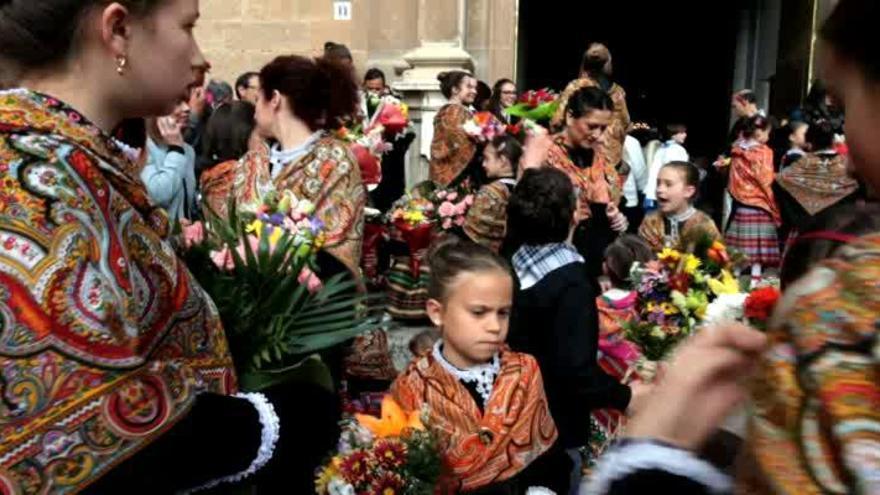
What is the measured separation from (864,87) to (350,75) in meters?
3.82

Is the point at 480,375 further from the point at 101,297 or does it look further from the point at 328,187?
the point at 101,297

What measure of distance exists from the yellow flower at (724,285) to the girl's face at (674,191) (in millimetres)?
2683

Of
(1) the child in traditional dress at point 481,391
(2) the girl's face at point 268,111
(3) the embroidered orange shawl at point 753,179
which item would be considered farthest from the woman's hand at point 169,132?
(3) the embroidered orange shawl at point 753,179

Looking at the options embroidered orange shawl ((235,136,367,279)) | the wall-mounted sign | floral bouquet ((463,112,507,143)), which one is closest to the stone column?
the wall-mounted sign

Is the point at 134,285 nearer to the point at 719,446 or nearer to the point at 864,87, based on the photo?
the point at 719,446

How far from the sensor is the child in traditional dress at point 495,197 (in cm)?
663

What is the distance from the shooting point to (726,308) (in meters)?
3.55

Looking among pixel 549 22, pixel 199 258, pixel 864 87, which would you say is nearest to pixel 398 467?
pixel 199 258

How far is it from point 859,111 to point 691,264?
2908 mm

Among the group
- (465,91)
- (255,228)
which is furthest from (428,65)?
(255,228)

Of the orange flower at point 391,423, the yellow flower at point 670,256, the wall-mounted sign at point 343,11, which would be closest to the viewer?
the orange flower at point 391,423

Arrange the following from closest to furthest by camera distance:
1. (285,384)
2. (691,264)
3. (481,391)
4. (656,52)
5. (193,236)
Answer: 1. (285,384)
2. (193,236)
3. (481,391)
4. (691,264)
5. (656,52)

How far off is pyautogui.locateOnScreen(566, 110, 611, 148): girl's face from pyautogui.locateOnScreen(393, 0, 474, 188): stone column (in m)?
Result: 4.65

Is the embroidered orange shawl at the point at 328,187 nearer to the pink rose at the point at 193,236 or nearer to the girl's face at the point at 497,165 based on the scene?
the pink rose at the point at 193,236
